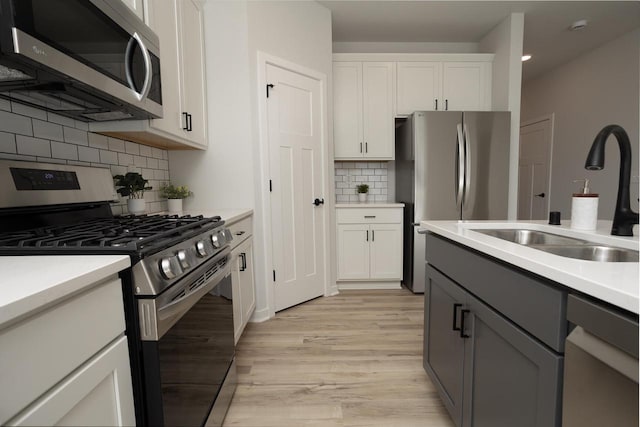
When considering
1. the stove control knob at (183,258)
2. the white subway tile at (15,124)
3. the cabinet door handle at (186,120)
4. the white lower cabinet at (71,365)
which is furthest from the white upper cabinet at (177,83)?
the white lower cabinet at (71,365)

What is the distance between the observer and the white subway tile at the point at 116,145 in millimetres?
1729

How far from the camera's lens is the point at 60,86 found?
1062 millimetres

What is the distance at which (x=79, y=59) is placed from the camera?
1029 mm

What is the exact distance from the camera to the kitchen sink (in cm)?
99

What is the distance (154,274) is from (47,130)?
996 millimetres

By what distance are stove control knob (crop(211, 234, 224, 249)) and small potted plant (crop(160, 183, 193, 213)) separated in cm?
95

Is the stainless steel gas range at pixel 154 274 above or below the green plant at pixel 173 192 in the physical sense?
below

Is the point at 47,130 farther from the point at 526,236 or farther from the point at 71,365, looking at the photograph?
the point at 526,236

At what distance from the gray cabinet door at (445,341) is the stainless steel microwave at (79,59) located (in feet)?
5.04

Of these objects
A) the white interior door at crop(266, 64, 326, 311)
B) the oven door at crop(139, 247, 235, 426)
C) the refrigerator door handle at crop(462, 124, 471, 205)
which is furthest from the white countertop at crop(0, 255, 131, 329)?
the refrigerator door handle at crop(462, 124, 471, 205)

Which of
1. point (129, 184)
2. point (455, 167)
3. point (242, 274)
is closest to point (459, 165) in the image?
point (455, 167)

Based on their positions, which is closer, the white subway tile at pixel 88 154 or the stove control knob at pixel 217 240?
the stove control knob at pixel 217 240

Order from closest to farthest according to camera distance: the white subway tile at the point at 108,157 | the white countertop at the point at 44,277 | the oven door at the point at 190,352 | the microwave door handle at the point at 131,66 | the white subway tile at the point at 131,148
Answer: the white countertop at the point at 44,277 → the oven door at the point at 190,352 → the microwave door handle at the point at 131,66 → the white subway tile at the point at 108,157 → the white subway tile at the point at 131,148

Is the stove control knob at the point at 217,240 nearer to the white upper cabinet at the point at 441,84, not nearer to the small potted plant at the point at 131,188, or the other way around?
the small potted plant at the point at 131,188
